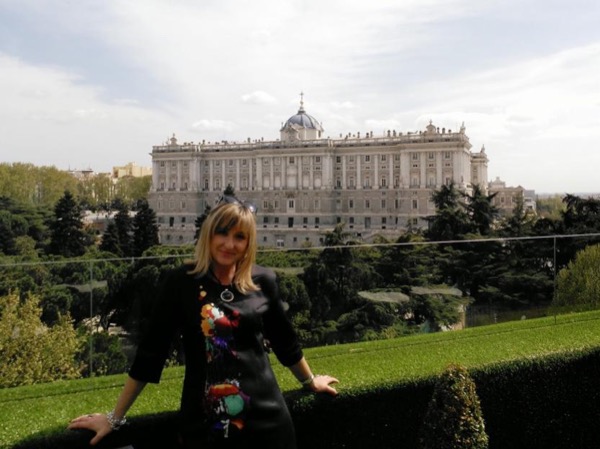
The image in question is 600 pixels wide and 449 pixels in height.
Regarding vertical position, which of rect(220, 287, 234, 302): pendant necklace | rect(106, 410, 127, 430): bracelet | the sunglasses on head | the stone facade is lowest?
rect(106, 410, 127, 430): bracelet

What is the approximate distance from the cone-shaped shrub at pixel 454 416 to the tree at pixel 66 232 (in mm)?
34487

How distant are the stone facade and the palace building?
3.8 inches

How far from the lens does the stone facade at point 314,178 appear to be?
57031 millimetres

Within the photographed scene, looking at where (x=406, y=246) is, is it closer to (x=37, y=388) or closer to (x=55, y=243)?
(x=37, y=388)

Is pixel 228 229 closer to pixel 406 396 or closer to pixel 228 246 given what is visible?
pixel 228 246

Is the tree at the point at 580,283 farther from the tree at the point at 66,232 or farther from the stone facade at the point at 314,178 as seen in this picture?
the stone facade at the point at 314,178

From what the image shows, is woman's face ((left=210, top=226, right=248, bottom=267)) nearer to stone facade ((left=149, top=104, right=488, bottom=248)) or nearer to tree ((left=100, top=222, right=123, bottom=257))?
tree ((left=100, top=222, right=123, bottom=257))

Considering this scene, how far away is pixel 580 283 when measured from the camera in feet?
18.5

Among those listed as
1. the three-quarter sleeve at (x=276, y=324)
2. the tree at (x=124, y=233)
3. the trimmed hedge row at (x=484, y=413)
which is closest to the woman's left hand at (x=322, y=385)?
the trimmed hedge row at (x=484, y=413)

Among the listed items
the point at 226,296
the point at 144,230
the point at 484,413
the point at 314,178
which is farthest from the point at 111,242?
the point at 226,296

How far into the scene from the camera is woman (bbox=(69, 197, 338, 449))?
1996 millimetres

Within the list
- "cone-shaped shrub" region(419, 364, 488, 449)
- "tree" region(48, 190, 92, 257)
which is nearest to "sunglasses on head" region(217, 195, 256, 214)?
"cone-shaped shrub" region(419, 364, 488, 449)

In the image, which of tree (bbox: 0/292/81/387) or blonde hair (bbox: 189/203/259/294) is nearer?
blonde hair (bbox: 189/203/259/294)

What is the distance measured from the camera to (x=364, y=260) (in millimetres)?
5094
